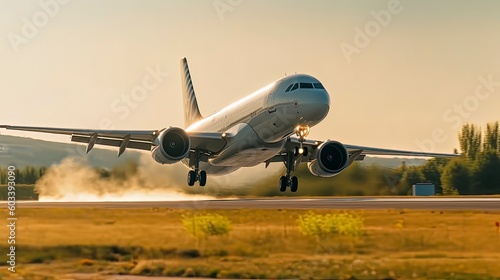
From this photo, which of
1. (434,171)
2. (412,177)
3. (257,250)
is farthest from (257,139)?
(434,171)

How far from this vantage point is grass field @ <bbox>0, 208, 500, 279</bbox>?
27.6 meters

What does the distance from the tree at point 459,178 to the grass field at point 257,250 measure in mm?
27367

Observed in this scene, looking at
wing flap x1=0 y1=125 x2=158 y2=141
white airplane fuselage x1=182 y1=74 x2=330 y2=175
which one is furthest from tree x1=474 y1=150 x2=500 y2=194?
wing flap x1=0 y1=125 x2=158 y2=141

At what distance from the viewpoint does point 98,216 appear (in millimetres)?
37281

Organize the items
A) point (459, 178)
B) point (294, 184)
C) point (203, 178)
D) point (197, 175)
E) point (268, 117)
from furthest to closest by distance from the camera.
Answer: point (459, 178), point (203, 178), point (197, 175), point (294, 184), point (268, 117)

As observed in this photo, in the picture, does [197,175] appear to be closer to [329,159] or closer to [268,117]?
[329,159]

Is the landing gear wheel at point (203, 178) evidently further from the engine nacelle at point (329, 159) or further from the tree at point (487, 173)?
the tree at point (487, 173)

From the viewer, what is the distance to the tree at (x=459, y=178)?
63.0 m

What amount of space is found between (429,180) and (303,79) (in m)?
24.7

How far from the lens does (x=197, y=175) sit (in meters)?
50.0

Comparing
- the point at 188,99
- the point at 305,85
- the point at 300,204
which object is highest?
the point at 188,99

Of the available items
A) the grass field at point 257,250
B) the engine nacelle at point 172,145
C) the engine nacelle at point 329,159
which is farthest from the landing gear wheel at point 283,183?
the grass field at point 257,250

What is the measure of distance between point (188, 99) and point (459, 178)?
2076cm

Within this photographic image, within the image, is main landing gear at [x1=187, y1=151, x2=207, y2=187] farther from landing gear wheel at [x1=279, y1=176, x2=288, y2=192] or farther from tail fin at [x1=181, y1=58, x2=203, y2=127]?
tail fin at [x1=181, y1=58, x2=203, y2=127]
